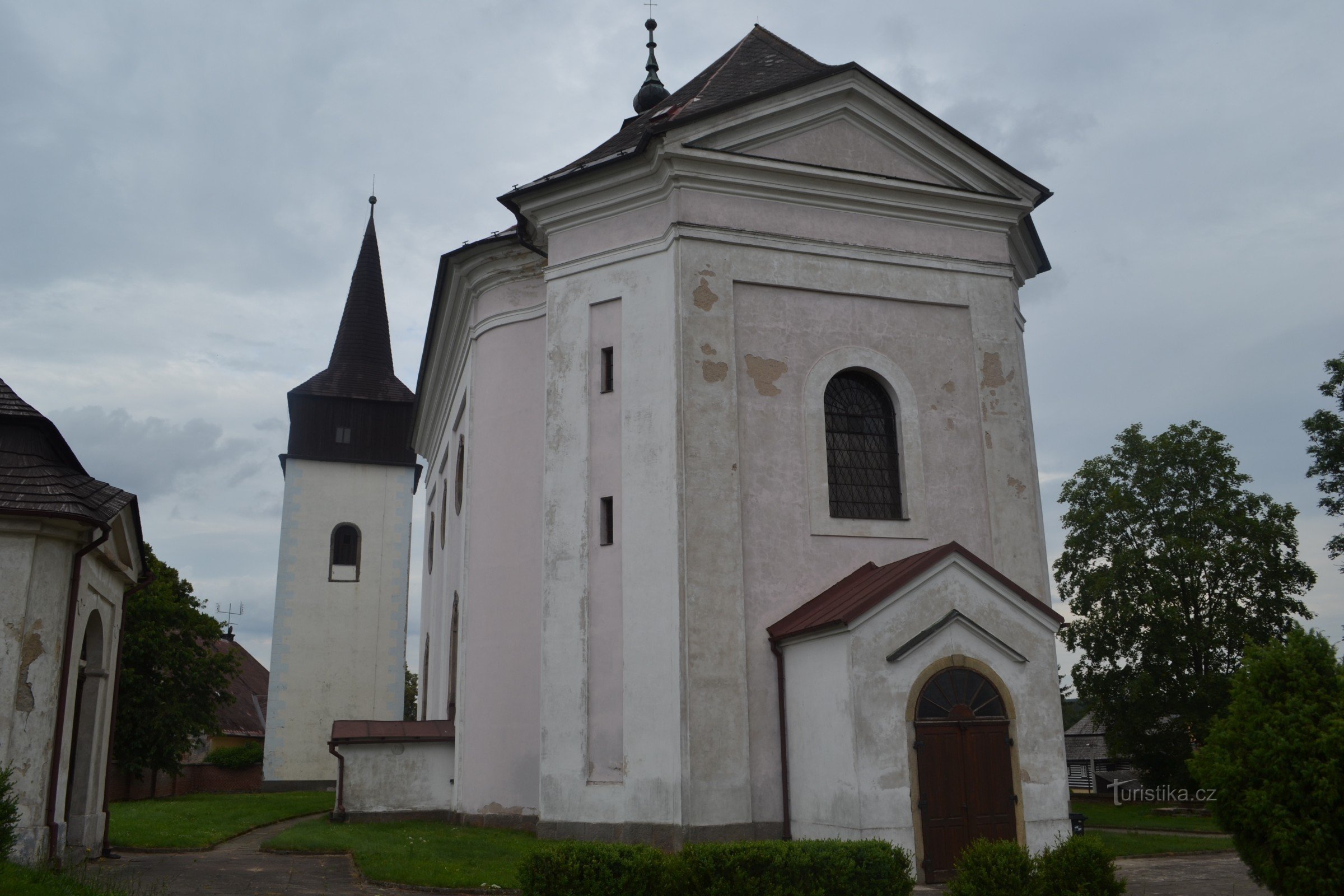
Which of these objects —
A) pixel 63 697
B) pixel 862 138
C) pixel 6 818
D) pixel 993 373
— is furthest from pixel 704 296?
pixel 6 818

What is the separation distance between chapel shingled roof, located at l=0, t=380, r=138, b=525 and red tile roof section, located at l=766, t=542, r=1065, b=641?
27.8 ft

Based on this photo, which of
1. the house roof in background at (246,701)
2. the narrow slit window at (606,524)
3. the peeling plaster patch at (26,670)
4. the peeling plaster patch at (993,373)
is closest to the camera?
the peeling plaster patch at (26,670)

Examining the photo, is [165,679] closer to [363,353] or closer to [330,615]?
[330,615]

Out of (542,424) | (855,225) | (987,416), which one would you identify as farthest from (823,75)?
(542,424)

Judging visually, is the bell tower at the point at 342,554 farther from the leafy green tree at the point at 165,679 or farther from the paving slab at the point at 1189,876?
the paving slab at the point at 1189,876

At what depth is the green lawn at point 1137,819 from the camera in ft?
75.1

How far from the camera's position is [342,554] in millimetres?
38875

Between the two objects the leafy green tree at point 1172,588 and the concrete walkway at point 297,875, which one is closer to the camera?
the concrete walkway at point 297,875

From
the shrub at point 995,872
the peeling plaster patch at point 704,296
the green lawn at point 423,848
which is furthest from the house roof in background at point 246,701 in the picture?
the shrub at point 995,872

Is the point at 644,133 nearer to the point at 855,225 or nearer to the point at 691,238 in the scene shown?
the point at 691,238

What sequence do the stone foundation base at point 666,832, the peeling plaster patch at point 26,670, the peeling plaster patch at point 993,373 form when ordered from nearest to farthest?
the peeling plaster patch at point 26,670, the stone foundation base at point 666,832, the peeling plaster patch at point 993,373

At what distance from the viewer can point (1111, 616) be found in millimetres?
33188

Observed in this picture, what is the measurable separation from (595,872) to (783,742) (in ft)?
18.9

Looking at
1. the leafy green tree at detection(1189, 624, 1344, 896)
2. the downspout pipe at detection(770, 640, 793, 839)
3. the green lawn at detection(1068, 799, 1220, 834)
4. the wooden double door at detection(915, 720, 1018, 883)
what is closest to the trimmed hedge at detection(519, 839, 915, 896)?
the leafy green tree at detection(1189, 624, 1344, 896)
